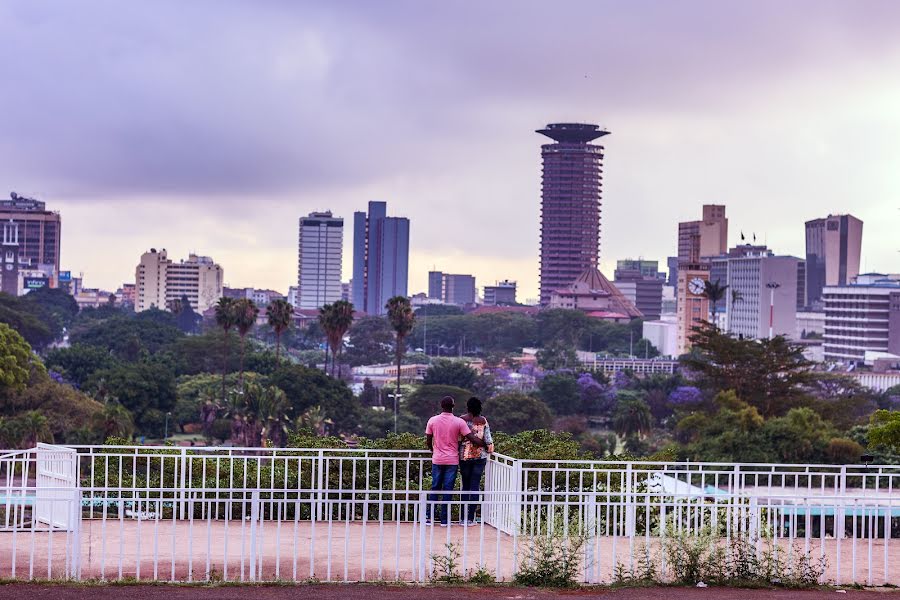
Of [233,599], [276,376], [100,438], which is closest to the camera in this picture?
[233,599]

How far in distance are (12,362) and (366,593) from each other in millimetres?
49428

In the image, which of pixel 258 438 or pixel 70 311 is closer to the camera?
pixel 258 438

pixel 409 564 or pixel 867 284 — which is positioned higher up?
pixel 867 284

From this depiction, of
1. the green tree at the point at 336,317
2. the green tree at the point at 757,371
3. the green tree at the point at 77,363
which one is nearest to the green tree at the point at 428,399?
the green tree at the point at 336,317

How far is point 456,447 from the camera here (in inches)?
531

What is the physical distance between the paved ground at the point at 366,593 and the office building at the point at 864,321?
156m

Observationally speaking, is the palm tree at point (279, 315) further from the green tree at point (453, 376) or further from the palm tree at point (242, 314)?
the green tree at point (453, 376)

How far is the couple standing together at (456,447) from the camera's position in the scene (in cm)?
1344

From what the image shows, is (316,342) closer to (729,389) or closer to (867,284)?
(867,284)

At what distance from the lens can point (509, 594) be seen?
10.5 meters

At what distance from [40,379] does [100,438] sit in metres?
5.05

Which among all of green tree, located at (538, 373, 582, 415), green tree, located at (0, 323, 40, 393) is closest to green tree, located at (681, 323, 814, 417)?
green tree, located at (538, 373, 582, 415)

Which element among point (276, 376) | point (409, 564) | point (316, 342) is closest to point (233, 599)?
point (409, 564)

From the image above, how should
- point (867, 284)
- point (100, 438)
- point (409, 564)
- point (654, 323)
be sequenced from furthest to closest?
point (654, 323) → point (867, 284) → point (100, 438) → point (409, 564)
